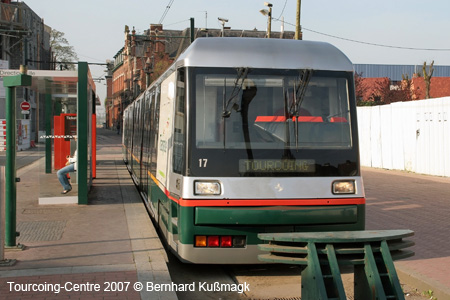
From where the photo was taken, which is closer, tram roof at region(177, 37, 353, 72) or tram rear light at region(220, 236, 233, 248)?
tram rear light at region(220, 236, 233, 248)

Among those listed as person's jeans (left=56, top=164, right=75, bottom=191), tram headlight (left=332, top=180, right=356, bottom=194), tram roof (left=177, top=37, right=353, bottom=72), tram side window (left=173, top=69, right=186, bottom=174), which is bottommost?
person's jeans (left=56, top=164, right=75, bottom=191)

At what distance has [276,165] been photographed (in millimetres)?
7234

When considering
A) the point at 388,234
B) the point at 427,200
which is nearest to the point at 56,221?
the point at 388,234

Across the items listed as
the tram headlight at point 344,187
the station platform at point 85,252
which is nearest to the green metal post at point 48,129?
the station platform at point 85,252

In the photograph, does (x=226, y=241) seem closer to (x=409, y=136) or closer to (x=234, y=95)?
(x=234, y=95)

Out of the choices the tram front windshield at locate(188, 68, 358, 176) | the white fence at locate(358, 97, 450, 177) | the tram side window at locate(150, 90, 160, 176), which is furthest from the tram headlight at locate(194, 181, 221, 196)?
the white fence at locate(358, 97, 450, 177)

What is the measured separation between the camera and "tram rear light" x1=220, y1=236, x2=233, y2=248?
7.09 metres

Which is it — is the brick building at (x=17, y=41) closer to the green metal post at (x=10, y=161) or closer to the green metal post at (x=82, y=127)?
the green metal post at (x=82, y=127)

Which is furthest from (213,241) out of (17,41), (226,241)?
(17,41)

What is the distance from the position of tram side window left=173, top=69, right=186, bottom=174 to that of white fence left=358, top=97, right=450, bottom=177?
16.3 m

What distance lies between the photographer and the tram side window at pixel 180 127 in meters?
7.35

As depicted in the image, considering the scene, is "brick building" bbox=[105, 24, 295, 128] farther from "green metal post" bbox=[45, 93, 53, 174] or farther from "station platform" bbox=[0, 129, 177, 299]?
"station platform" bbox=[0, 129, 177, 299]

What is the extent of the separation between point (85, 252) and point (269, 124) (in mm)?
3016

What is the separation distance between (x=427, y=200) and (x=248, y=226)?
9.76 meters
